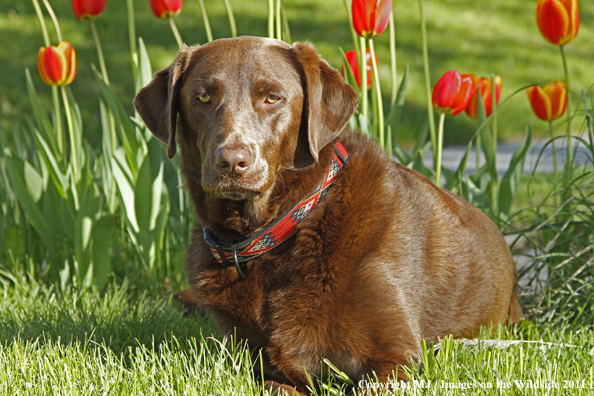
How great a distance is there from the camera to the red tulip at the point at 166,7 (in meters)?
3.50

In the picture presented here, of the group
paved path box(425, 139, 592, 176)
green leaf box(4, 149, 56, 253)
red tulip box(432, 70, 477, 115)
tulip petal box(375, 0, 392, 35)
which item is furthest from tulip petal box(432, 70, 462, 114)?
paved path box(425, 139, 592, 176)

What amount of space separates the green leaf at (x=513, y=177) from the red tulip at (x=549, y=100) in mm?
129

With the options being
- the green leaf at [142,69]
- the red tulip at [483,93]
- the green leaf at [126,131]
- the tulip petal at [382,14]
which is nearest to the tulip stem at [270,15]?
the tulip petal at [382,14]

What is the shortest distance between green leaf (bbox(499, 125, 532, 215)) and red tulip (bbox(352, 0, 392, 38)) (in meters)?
1.14

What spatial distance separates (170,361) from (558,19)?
2.60m

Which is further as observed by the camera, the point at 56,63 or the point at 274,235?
the point at 56,63

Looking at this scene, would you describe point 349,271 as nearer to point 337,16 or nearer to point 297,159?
point 297,159

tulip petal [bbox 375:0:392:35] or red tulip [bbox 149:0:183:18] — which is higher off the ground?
red tulip [bbox 149:0:183:18]

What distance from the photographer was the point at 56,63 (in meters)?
3.46

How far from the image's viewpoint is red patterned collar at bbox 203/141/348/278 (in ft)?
7.75

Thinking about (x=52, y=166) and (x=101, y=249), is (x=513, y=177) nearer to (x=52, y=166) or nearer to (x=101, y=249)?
(x=101, y=249)

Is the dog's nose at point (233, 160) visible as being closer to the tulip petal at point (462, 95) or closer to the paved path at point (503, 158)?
the tulip petal at point (462, 95)

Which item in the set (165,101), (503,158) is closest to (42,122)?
(165,101)

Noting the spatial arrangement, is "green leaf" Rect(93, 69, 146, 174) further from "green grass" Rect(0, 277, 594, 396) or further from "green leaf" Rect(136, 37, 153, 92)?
"green grass" Rect(0, 277, 594, 396)
